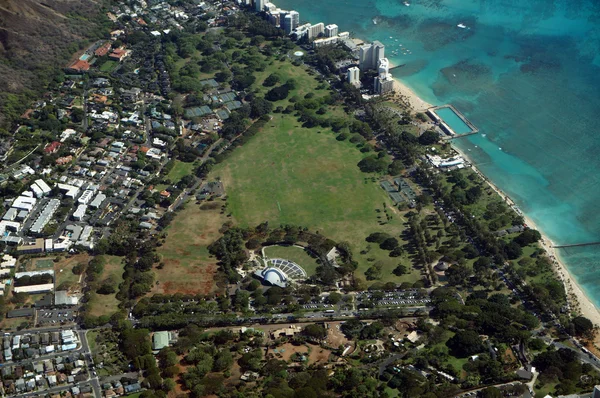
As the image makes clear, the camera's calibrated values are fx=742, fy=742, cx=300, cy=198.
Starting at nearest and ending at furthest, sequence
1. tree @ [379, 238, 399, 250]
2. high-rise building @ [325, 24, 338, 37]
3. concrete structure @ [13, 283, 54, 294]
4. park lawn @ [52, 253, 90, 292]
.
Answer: concrete structure @ [13, 283, 54, 294], park lawn @ [52, 253, 90, 292], tree @ [379, 238, 399, 250], high-rise building @ [325, 24, 338, 37]

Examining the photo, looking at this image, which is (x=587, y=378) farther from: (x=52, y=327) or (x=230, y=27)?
(x=230, y=27)

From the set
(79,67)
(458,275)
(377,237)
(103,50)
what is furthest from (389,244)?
(103,50)

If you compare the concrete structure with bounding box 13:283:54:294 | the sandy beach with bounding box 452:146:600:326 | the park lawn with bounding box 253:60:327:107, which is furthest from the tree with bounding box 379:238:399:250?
the concrete structure with bounding box 13:283:54:294

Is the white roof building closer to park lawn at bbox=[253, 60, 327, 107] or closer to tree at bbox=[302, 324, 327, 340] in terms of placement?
park lawn at bbox=[253, 60, 327, 107]

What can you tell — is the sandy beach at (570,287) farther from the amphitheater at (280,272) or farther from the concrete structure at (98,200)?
the concrete structure at (98,200)

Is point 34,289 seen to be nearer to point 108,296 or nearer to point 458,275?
point 108,296

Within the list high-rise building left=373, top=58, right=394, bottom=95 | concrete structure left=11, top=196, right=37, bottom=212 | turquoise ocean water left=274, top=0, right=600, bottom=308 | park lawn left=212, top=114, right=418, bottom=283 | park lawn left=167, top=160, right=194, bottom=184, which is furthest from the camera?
high-rise building left=373, top=58, right=394, bottom=95
